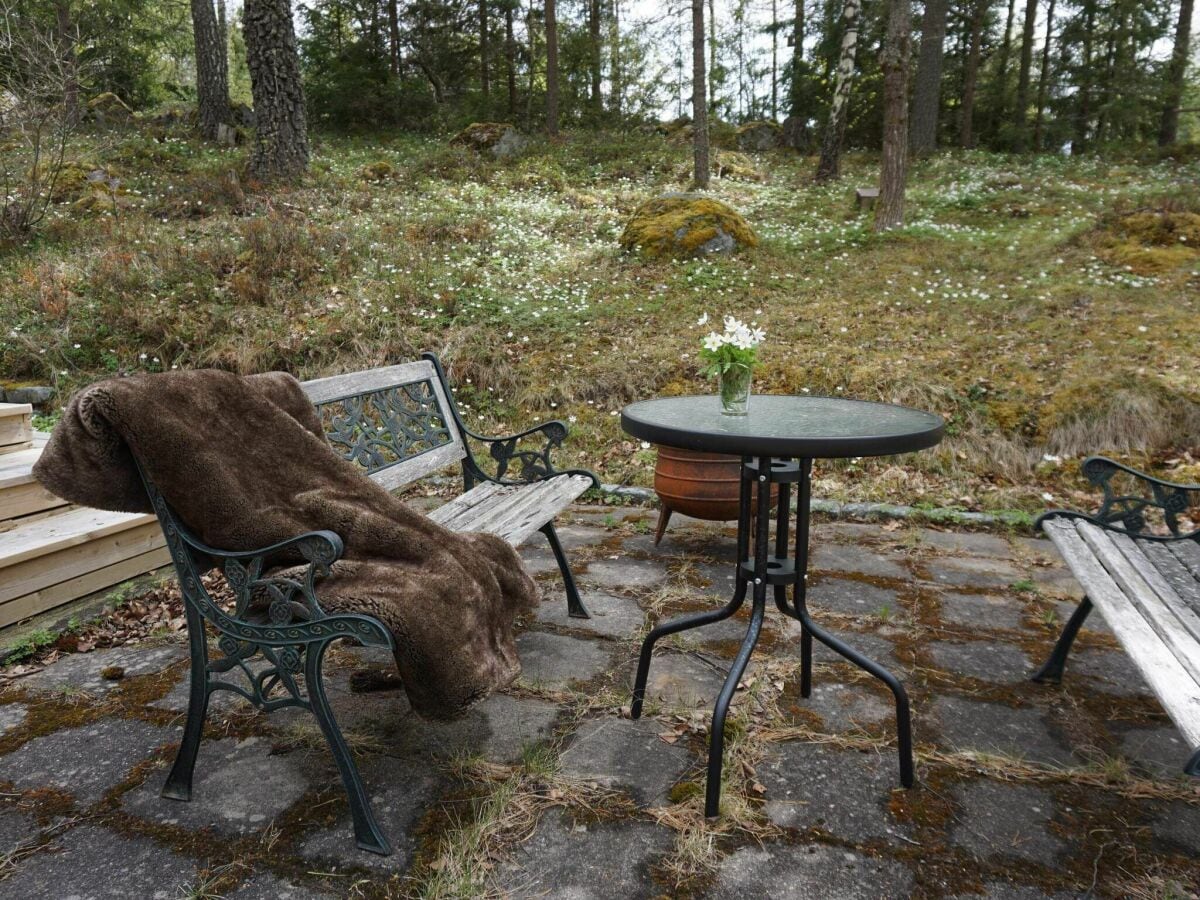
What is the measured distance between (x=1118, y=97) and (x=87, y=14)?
19991mm

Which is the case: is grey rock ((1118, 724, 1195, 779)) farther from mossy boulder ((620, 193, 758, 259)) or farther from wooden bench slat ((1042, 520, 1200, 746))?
mossy boulder ((620, 193, 758, 259))

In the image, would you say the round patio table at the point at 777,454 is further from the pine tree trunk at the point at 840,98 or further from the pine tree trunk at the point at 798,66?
the pine tree trunk at the point at 798,66

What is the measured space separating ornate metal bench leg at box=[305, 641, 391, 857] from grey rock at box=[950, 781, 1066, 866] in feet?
4.68

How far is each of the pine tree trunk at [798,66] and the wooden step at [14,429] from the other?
1600 cm

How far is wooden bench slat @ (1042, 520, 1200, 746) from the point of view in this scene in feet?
4.85

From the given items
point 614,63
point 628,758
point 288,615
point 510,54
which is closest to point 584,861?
point 628,758

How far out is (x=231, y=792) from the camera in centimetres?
203

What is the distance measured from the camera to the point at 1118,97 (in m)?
14.3

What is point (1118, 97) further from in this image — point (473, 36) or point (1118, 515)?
point (1118, 515)

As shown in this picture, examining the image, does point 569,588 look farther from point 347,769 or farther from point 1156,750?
point 1156,750

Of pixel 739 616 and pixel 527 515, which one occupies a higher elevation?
pixel 527 515

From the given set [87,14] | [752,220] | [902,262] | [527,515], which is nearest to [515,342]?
[527,515]

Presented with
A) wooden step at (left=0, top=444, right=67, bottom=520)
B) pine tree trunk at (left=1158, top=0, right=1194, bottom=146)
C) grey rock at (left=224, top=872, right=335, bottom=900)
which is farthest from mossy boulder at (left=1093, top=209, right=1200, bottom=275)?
wooden step at (left=0, top=444, right=67, bottom=520)

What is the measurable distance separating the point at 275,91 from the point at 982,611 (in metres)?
10.3
